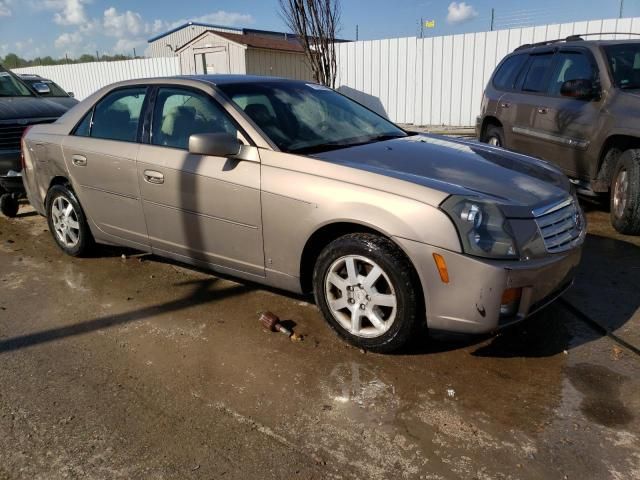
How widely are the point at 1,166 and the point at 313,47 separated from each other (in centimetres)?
804

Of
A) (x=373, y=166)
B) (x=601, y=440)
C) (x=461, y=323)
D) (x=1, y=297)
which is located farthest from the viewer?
(x=1, y=297)

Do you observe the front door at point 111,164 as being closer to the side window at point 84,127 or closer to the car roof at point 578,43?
the side window at point 84,127

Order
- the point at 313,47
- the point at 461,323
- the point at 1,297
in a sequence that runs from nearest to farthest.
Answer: the point at 461,323, the point at 1,297, the point at 313,47

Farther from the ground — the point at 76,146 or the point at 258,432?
the point at 76,146

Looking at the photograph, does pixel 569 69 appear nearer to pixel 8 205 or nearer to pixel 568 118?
pixel 568 118

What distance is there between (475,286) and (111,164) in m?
3.07

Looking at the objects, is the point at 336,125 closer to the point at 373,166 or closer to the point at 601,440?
the point at 373,166

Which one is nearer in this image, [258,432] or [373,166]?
[258,432]

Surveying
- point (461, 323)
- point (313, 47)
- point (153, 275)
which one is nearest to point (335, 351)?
point (461, 323)

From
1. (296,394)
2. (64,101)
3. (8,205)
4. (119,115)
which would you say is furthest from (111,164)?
(64,101)

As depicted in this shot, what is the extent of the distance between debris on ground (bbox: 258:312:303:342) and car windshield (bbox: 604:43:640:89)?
13.9 ft

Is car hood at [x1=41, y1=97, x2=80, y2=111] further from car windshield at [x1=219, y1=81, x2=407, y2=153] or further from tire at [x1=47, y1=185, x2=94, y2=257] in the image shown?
car windshield at [x1=219, y1=81, x2=407, y2=153]

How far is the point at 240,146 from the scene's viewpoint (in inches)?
144

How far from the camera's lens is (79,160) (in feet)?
15.8
